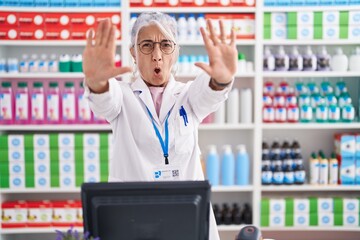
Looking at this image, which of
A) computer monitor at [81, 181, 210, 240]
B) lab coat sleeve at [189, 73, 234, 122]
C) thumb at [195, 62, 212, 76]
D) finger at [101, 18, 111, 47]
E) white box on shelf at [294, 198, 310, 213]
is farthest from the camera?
white box on shelf at [294, 198, 310, 213]

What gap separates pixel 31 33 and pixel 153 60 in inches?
91.8

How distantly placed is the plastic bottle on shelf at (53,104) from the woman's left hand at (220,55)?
8.29ft

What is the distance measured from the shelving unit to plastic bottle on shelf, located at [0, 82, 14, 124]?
0.06m

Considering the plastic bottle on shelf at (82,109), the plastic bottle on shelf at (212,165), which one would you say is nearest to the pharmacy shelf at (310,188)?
the plastic bottle on shelf at (212,165)

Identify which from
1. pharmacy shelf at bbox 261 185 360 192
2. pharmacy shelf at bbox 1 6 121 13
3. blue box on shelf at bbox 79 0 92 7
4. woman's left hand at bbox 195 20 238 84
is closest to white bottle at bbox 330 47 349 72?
pharmacy shelf at bbox 261 185 360 192

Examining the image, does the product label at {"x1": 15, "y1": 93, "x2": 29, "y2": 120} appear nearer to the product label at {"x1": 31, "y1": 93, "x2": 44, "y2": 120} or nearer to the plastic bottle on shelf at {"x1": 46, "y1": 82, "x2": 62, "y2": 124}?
the product label at {"x1": 31, "y1": 93, "x2": 44, "y2": 120}

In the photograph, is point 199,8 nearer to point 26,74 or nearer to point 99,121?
point 99,121

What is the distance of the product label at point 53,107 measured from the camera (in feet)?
12.9

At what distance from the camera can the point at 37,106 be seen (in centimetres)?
395

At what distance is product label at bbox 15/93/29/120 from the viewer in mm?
3934

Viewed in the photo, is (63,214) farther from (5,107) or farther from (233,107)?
(233,107)

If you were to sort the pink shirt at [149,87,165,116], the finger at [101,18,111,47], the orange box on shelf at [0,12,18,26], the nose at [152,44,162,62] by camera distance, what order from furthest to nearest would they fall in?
the orange box on shelf at [0,12,18,26] < the pink shirt at [149,87,165,116] < the nose at [152,44,162,62] < the finger at [101,18,111,47]

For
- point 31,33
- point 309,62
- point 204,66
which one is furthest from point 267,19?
point 204,66

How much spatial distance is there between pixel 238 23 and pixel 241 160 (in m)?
1.10
